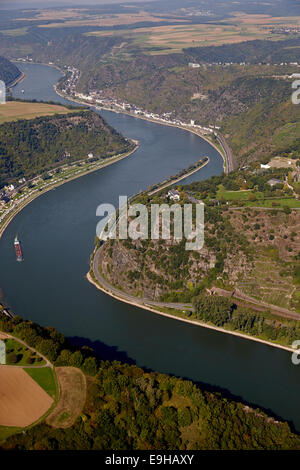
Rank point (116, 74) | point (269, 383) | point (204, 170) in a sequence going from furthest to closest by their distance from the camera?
point (116, 74) → point (204, 170) → point (269, 383)

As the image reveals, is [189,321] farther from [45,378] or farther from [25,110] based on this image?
[25,110]

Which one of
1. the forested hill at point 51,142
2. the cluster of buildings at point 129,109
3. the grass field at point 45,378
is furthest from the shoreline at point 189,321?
the cluster of buildings at point 129,109

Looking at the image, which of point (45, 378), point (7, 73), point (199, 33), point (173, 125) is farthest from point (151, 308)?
point (199, 33)

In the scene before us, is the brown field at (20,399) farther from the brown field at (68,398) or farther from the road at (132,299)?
the road at (132,299)

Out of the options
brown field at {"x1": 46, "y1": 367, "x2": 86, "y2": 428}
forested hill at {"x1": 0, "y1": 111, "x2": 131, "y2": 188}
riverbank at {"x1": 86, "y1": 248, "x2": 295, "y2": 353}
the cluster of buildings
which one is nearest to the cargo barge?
riverbank at {"x1": 86, "y1": 248, "x2": 295, "y2": 353}

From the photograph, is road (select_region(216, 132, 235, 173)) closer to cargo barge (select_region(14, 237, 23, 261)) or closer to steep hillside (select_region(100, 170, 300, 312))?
steep hillside (select_region(100, 170, 300, 312))

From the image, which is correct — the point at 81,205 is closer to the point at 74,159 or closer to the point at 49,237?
the point at 49,237
